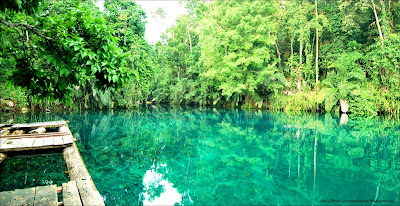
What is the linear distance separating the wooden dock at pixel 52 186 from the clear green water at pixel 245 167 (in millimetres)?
542

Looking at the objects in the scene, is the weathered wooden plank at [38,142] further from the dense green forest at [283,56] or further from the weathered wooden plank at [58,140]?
the dense green forest at [283,56]

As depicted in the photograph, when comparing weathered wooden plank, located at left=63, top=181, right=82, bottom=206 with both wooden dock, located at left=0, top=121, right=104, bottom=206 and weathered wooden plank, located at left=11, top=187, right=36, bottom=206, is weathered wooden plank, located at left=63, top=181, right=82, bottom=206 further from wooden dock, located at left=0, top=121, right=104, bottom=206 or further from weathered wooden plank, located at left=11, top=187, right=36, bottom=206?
weathered wooden plank, located at left=11, top=187, right=36, bottom=206

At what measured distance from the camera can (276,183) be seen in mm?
4918

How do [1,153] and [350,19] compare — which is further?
[350,19]

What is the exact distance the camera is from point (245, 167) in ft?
19.6

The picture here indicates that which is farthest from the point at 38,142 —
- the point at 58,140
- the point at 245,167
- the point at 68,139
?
the point at 245,167

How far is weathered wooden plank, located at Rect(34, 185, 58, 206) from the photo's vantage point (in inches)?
113

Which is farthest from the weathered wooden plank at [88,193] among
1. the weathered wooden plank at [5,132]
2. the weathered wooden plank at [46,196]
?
the weathered wooden plank at [5,132]

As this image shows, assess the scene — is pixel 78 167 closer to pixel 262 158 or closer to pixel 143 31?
pixel 262 158

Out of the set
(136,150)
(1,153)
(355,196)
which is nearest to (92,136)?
(136,150)

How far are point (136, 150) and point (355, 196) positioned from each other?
229 inches

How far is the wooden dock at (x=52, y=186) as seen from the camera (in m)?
2.94

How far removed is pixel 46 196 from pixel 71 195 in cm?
28

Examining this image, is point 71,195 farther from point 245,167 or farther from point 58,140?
point 58,140
